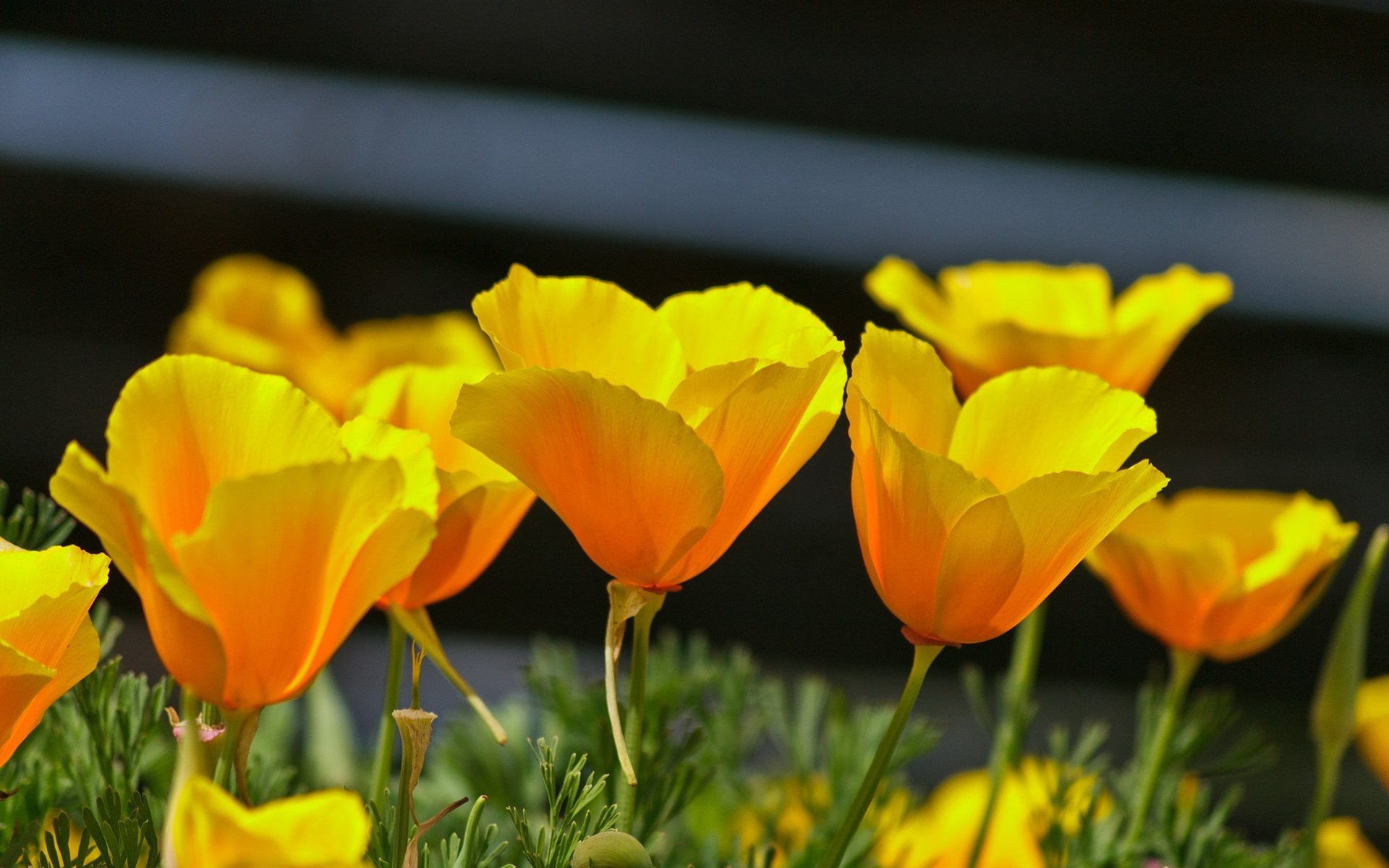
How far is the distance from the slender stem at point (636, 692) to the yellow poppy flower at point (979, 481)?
1.8 inches

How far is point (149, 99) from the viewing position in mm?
1097

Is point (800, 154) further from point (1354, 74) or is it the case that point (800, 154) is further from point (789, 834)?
point (789, 834)

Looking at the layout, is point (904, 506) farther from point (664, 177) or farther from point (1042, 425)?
point (664, 177)

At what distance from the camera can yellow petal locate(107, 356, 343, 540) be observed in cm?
21

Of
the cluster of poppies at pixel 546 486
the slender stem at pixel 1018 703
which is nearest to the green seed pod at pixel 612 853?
the cluster of poppies at pixel 546 486

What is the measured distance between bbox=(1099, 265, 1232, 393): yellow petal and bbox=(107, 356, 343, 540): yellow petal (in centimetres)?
23

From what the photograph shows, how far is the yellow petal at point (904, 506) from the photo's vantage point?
22 cm

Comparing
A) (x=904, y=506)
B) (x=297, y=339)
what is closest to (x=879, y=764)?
(x=904, y=506)

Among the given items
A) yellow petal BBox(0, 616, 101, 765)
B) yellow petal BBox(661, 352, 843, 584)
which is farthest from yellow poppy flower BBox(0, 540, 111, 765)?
yellow petal BBox(661, 352, 843, 584)

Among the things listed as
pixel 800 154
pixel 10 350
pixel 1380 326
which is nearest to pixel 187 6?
pixel 10 350

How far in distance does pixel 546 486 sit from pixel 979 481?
0.08 metres

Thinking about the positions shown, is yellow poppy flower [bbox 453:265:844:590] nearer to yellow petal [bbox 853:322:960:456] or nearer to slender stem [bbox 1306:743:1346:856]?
yellow petal [bbox 853:322:960:456]

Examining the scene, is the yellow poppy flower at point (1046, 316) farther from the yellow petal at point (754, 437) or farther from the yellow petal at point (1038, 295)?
the yellow petal at point (754, 437)

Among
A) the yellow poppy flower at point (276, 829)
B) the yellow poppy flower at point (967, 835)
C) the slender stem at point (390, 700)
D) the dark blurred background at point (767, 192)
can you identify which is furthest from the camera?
the dark blurred background at point (767, 192)
